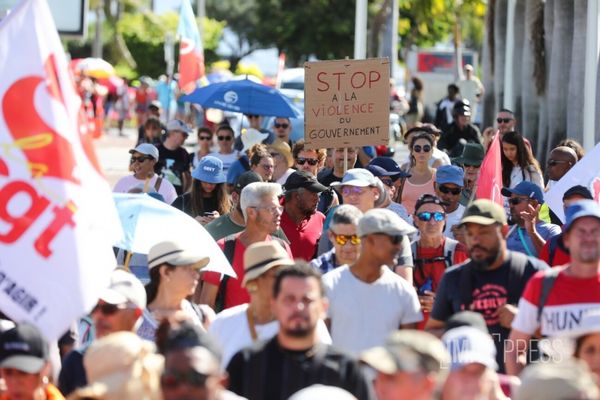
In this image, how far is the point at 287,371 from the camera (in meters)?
6.92

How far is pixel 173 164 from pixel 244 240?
6531mm

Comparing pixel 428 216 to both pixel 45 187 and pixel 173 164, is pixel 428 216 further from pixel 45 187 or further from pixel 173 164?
pixel 173 164

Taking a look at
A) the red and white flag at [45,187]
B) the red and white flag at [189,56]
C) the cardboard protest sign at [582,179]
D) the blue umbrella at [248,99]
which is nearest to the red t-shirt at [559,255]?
the cardboard protest sign at [582,179]

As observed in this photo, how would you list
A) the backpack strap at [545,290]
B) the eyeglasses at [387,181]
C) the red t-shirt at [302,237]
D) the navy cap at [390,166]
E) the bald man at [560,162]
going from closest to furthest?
1. the backpack strap at [545,290]
2. the red t-shirt at [302,237]
3. the eyeglasses at [387,181]
4. the navy cap at [390,166]
5. the bald man at [560,162]

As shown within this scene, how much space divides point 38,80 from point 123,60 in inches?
2411

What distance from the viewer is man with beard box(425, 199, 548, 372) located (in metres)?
8.19

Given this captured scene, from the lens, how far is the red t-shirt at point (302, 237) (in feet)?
37.0

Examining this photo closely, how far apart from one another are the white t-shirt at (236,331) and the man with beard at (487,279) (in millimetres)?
678

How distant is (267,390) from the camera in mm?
6980

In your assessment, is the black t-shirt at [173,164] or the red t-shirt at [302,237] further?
the black t-shirt at [173,164]

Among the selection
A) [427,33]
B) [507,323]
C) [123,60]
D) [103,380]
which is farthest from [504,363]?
[123,60]

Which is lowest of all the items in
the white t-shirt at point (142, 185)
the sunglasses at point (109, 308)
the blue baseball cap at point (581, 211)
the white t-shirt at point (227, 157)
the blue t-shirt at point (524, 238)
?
the white t-shirt at point (227, 157)

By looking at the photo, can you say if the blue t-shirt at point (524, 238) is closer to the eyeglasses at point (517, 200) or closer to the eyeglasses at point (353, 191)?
the eyeglasses at point (517, 200)

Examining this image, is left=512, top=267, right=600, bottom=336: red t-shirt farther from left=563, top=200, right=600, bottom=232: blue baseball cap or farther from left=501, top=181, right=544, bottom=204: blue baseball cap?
left=501, top=181, right=544, bottom=204: blue baseball cap
